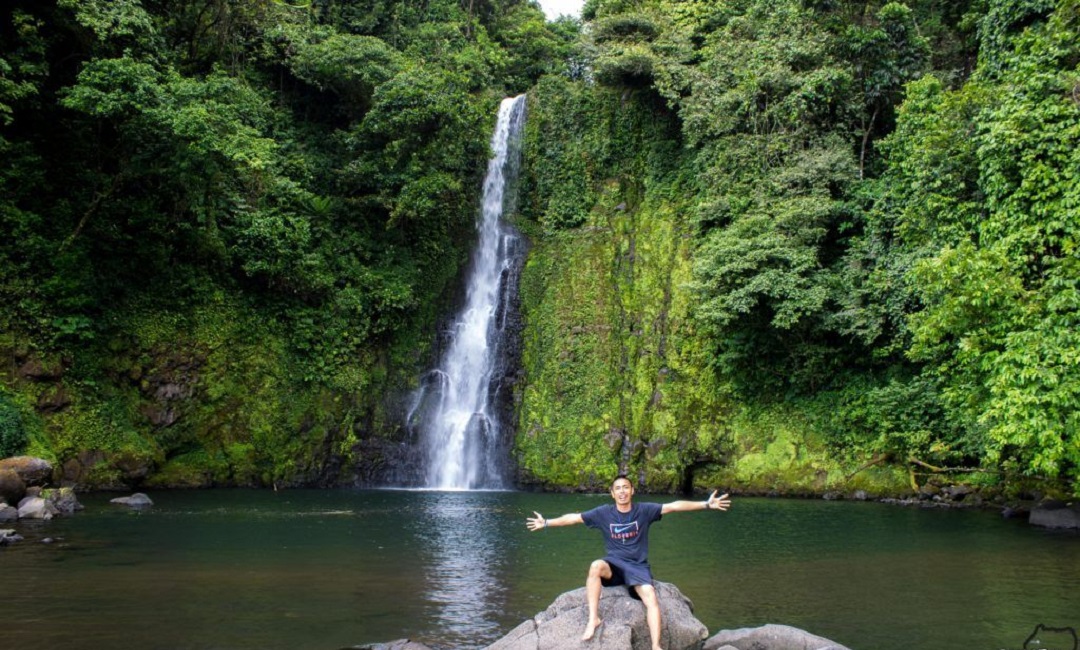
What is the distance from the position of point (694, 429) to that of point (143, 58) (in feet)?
55.7

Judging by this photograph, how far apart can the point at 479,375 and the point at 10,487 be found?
12874mm

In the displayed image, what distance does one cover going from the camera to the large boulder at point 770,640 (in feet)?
22.0

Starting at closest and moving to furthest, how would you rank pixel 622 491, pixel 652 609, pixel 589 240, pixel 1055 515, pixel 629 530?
pixel 652 609, pixel 622 491, pixel 629 530, pixel 1055 515, pixel 589 240

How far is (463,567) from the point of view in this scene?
11000 millimetres

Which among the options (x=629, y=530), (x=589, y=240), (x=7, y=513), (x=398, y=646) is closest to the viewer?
(x=629, y=530)

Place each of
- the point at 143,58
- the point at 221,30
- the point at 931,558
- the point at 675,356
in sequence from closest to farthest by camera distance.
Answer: the point at 931,558 → the point at 143,58 → the point at 675,356 → the point at 221,30

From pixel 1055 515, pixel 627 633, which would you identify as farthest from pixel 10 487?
pixel 1055 515

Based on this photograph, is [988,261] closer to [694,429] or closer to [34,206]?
[694,429]

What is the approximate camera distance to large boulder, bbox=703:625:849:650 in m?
6.70

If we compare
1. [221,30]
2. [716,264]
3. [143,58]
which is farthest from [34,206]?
[716,264]

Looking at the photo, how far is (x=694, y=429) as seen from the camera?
21.8 metres

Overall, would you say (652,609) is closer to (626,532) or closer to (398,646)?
(626,532)

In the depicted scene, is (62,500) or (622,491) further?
(62,500)

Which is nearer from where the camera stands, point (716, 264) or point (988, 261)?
point (988, 261)
